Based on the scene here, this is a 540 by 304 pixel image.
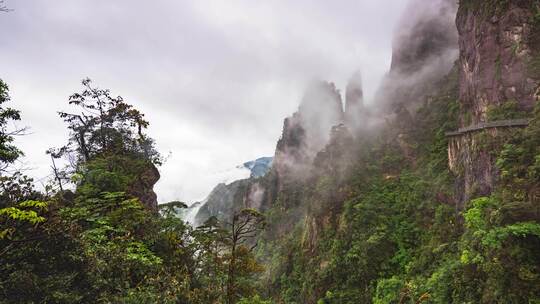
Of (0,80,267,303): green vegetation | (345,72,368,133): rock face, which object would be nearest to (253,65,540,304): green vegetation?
(0,80,267,303): green vegetation

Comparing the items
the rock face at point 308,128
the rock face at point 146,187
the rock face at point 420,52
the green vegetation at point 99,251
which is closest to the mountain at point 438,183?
the rock face at point 420,52

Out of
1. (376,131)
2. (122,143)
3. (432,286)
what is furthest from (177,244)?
(376,131)

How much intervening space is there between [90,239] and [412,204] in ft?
107

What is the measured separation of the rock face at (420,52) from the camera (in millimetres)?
61125

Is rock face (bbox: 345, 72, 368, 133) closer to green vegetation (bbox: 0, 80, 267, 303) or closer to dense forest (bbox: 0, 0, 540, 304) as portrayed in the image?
dense forest (bbox: 0, 0, 540, 304)

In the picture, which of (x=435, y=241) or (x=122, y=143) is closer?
(x=122, y=143)

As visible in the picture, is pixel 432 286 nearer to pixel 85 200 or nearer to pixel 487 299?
pixel 487 299

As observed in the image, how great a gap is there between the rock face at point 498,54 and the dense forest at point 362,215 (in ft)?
0.34

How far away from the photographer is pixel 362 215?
37406 millimetres

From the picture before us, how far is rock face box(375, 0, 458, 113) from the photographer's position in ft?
201

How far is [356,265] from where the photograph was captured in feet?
111

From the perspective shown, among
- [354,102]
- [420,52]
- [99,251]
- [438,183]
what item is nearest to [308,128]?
[354,102]

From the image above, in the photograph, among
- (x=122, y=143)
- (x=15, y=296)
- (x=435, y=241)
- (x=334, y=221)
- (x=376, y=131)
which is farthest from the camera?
(x=376, y=131)

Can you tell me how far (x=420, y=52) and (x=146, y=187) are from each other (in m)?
62.4
